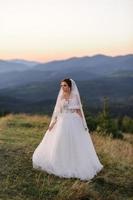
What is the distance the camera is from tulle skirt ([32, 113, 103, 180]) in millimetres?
9391

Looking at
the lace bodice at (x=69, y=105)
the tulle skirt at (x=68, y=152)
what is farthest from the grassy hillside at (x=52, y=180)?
the lace bodice at (x=69, y=105)

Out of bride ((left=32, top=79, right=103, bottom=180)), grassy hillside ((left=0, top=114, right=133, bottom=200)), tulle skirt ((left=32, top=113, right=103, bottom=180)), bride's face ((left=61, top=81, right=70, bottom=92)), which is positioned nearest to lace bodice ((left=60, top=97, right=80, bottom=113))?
bride ((left=32, top=79, right=103, bottom=180))

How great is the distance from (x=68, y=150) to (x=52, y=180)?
93 cm

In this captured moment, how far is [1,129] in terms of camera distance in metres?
16.2

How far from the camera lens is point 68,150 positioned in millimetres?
9523

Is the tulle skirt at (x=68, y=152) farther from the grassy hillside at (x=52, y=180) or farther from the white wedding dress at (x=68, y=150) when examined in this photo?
the grassy hillside at (x=52, y=180)

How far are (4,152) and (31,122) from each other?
29.3 ft

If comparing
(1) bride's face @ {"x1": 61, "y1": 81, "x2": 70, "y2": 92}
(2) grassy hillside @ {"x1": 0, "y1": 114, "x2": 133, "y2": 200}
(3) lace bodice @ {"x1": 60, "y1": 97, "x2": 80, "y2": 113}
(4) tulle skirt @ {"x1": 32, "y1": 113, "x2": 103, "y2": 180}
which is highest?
(1) bride's face @ {"x1": 61, "y1": 81, "x2": 70, "y2": 92}

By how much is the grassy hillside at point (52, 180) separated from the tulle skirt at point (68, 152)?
20 centimetres

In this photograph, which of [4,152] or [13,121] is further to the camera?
[13,121]

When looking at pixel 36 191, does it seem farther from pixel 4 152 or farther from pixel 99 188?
pixel 4 152

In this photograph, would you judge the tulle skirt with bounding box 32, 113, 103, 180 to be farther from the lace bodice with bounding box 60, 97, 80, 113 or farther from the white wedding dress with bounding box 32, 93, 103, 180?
the lace bodice with bounding box 60, 97, 80, 113

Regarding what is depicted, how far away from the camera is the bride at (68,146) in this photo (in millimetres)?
9414

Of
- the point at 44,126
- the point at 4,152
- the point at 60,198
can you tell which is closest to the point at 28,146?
the point at 4,152
